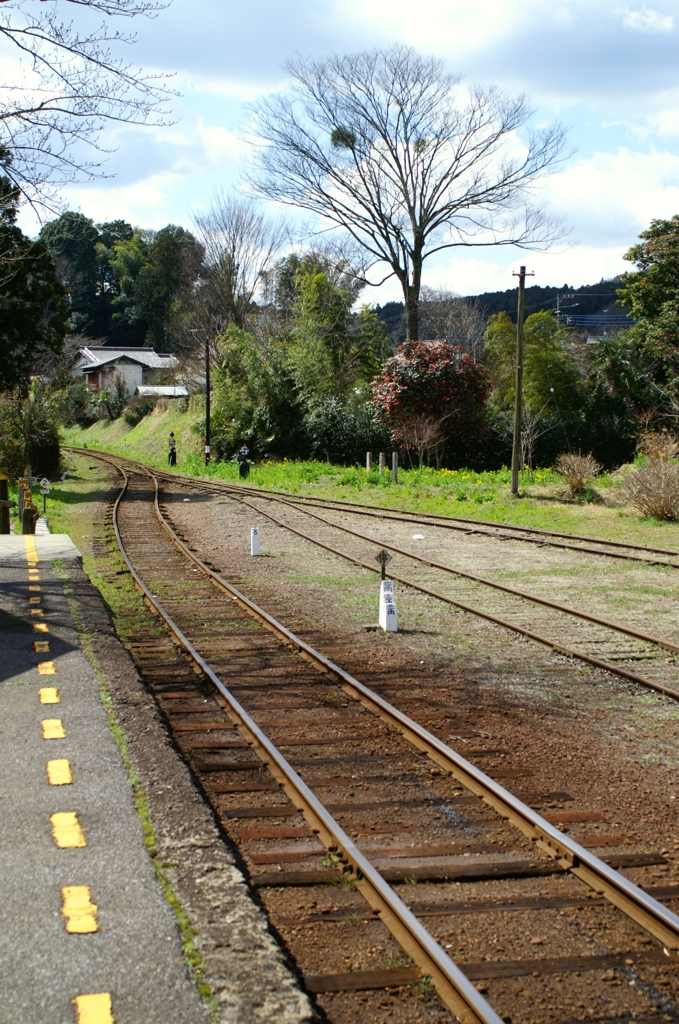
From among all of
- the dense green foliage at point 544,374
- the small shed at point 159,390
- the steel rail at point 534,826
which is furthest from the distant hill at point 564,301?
the steel rail at point 534,826

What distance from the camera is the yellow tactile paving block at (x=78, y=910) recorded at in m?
4.11

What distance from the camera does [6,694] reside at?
7578mm

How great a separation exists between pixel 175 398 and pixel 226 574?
5157 cm

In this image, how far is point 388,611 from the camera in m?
11.2

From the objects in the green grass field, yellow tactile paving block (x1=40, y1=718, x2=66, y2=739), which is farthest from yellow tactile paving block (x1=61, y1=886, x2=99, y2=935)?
the green grass field

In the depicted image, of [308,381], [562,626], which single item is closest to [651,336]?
[308,381]

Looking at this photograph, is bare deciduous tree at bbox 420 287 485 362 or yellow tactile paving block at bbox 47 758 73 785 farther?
bare deciduous tree at bbox 420 287 485 362

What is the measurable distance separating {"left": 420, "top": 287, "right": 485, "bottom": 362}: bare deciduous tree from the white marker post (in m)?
59.0

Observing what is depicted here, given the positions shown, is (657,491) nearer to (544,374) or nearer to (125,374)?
(544,374)

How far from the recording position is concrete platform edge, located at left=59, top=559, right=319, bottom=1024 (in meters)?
3.74

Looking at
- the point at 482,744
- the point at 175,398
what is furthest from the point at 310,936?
the point at 175,398

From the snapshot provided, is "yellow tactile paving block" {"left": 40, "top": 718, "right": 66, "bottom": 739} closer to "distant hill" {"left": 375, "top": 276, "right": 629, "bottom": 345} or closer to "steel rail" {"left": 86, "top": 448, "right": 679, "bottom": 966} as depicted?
"steel rail" {"left": 86, "top": 448, "right": 679, "bottom": 966}

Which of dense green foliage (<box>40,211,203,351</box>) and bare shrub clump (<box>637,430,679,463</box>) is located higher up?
dense green foliage (<box>40,211,203,351</box>)

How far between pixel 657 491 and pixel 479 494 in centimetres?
630
